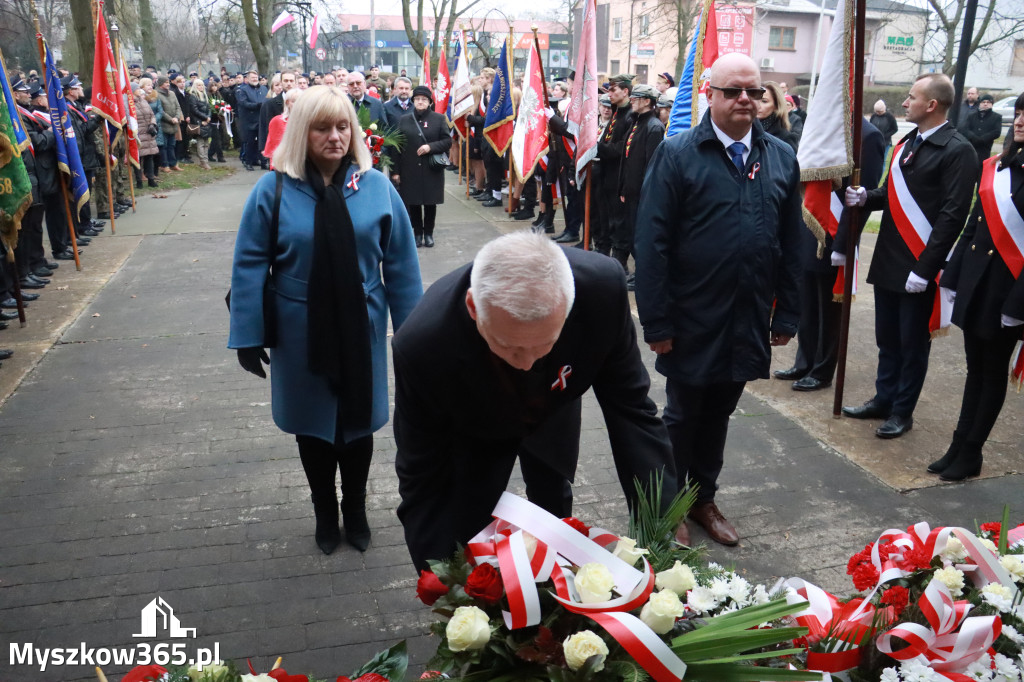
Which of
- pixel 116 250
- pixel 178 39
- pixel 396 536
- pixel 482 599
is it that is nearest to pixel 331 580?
pixel 396 536

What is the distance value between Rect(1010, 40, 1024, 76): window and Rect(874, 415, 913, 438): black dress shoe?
43.4m

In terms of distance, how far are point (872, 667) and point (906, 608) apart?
19 cm

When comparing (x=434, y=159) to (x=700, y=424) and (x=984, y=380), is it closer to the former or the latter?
(x=700, y=424)

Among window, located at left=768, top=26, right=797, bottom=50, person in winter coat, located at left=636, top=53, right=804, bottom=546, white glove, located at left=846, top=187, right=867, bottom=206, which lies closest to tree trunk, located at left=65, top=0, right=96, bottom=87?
white glove, located at left=846, top=187, right=867, bottom=206

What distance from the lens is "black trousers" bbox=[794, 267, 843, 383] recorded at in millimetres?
6020

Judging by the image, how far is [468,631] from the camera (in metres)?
1.66

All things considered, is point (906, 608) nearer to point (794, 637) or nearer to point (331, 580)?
point (794, 637)

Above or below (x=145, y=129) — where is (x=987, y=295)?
below

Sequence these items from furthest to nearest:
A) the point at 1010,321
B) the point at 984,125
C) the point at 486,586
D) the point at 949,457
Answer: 1. the point at 984,125
2. the point at 949,457
3. the point at 1010,321
4. the point at 486,586

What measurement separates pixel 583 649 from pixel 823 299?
495 centimetres

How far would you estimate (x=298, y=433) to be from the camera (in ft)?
12.1

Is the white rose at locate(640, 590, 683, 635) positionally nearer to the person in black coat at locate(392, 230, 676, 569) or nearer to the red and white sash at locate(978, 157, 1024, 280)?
the person in black coat at locate(392, 230, 676, 569)

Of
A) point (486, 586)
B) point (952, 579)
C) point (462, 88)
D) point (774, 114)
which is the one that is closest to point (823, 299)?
point (774, 114)

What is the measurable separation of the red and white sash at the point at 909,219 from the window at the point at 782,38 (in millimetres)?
50011
